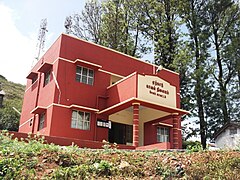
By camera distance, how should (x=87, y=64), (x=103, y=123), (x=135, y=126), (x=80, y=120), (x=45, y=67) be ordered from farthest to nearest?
(x=45, y=67)
(x=87, y=64)
(x=103, y=123)
(x=80, y=120)
(x=135, y=126)

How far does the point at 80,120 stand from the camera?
1467 centimetres

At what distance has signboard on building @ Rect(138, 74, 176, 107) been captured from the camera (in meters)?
13.9

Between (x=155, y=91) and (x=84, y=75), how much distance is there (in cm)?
373

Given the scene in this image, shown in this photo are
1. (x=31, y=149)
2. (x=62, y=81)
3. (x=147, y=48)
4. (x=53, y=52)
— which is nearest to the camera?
(x=31, y=149)

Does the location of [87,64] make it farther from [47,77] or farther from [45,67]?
[47,77]

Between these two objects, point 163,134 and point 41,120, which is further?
point 163,134

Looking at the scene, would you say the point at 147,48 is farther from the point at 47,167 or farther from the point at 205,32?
the point at 47,167

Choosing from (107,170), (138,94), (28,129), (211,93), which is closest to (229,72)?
(211,93)

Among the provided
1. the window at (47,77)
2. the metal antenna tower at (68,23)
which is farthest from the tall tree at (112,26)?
the window at (47,77)


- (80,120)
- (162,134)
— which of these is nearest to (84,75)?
(80,120)

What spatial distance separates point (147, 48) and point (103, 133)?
1361cm

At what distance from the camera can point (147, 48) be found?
27047 mm

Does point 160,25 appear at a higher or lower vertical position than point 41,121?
higher

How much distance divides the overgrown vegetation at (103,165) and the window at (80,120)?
23.7 ft
